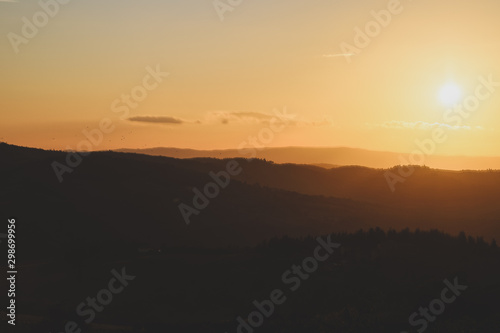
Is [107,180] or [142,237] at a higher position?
[107,180]

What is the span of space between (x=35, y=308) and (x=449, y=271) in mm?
15588

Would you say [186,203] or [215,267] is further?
[186,203]

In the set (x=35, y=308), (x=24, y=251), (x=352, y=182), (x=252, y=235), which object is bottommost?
(x=35, y=308)

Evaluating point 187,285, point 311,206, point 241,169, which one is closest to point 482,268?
point 187,285

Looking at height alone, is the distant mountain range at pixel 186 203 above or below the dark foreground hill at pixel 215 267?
above

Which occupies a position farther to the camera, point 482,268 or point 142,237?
point 142,237

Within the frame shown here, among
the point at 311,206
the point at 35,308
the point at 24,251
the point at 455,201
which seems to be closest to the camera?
the point at 35,308

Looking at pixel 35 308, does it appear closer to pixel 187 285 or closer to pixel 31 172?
pixel 187 285

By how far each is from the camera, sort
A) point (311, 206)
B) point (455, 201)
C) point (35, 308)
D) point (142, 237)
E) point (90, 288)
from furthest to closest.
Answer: point (455, 201), point (311, 206), point (142, 237), point (90, 288), point (35, 308)

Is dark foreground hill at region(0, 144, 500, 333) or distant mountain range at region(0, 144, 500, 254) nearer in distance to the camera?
dark foreground hill at region(0, 144, 500, 333)

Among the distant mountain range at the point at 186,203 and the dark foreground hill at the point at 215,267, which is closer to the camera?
the dark foreground hill at the point at 215,267

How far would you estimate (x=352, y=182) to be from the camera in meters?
85.1

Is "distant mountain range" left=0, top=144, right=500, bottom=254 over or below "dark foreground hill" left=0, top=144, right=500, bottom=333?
over

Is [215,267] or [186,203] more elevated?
[186,203]
